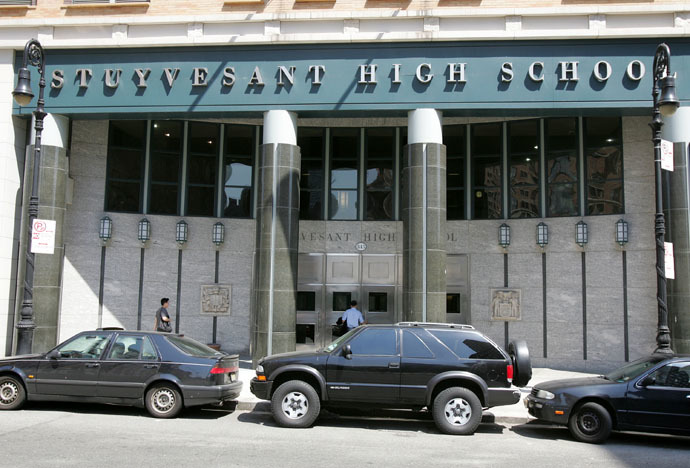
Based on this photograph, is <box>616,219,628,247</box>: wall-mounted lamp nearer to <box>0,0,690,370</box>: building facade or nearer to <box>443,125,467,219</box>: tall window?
<box>0,0,690,370</box>: building facade

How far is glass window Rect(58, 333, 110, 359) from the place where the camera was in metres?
9.71

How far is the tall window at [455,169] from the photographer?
56.5 ft

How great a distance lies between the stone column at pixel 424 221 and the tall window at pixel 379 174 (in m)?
3.47

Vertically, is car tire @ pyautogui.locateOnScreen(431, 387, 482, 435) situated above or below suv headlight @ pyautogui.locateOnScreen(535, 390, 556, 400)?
below

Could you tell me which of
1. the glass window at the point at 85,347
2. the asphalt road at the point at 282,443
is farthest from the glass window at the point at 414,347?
the glass window at the point at 85,347

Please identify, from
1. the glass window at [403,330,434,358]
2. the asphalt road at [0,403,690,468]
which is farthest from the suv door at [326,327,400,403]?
the asphalt road at [0,403,690,468]

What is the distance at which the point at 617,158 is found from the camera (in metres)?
15.5

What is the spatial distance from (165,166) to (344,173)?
5.56m

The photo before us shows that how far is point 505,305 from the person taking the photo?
643 inches

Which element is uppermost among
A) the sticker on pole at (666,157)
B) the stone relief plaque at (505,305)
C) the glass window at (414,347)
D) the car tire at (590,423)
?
the sticker on pole at (666,157)

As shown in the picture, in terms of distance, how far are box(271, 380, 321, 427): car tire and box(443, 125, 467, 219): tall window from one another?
9.50 m

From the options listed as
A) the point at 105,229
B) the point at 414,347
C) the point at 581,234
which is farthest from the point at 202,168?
the point at 581,234

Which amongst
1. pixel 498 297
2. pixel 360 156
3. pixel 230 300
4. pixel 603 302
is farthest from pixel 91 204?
pixel 603 302

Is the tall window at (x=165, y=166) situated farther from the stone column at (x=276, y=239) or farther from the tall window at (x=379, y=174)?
the tall window at (x=379, y=174)
